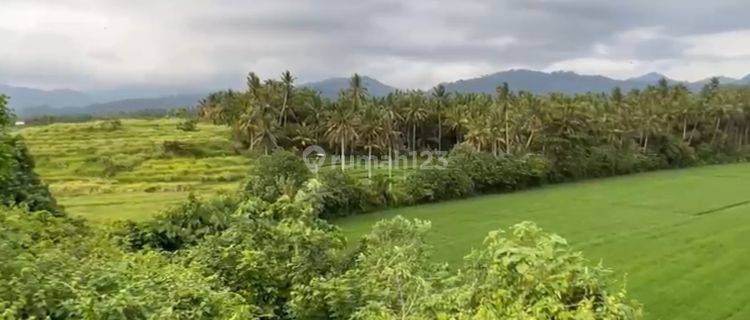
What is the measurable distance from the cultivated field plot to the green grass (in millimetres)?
13613

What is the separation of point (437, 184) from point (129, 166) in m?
26.0

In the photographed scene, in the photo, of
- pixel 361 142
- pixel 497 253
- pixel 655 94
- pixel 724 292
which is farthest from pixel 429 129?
pixel 497 253

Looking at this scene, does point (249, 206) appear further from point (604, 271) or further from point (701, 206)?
point (701, 206)

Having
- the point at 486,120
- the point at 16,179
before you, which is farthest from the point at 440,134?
the point at 16,179

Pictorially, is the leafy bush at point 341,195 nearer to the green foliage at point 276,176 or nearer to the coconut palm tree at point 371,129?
the green foliage at point 276,176

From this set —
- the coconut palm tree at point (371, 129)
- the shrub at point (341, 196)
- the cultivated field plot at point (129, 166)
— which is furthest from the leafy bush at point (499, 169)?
the cultivated field plot at point (129, 166)

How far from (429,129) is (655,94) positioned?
1032 inches

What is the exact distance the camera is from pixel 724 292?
21.3m

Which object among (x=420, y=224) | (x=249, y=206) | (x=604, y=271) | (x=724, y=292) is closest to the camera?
(x=604, y=271)

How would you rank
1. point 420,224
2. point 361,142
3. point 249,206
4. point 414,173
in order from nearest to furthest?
point 420,224, point 249,206, point 414,173, point 361,142

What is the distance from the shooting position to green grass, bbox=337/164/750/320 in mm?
21375

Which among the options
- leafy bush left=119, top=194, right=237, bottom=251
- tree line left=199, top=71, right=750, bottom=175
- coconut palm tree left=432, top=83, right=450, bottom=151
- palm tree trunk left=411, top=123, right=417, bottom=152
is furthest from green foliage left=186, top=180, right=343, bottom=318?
palm tree trunk left=411, top=123, right=417, bottom=152

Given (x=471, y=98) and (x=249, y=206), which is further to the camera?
(x=471, y=98)

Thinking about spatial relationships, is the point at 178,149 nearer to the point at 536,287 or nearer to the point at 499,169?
the point at 499,169
